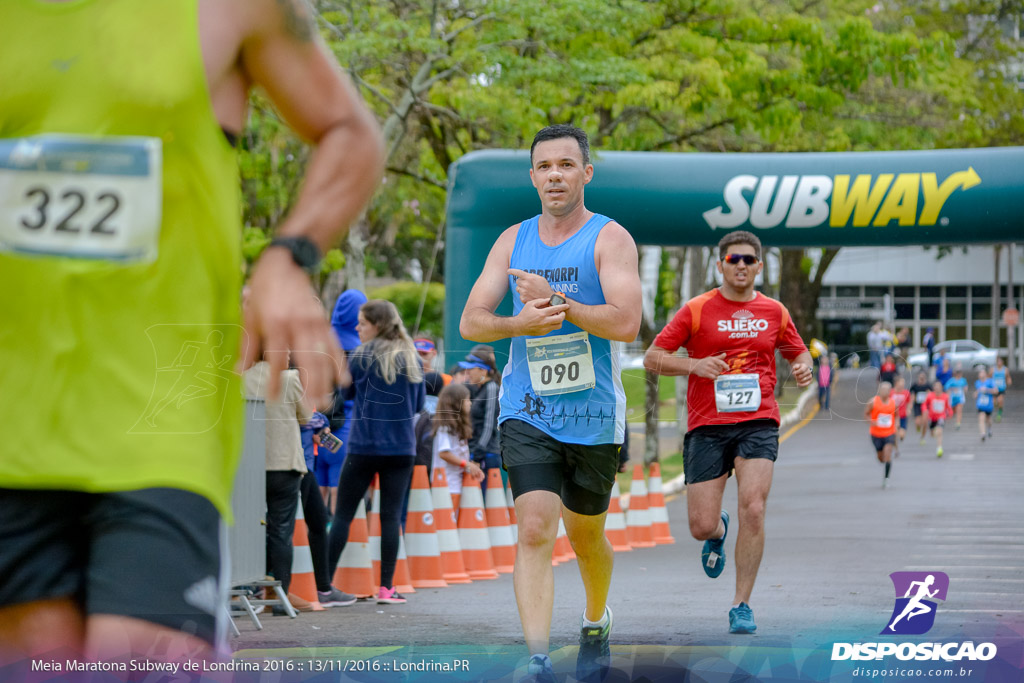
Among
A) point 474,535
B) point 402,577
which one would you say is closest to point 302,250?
point 402,577

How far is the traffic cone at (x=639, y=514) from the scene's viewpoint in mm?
11961

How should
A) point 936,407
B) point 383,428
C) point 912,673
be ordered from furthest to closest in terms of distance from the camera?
point 936,407, point 383,428, point 912,673

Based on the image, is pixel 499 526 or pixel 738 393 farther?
pixel 499 526

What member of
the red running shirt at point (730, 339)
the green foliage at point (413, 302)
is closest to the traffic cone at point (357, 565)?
the red running shirt at point (730, 339)

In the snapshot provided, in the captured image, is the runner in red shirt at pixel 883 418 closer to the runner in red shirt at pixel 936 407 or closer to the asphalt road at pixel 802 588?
the asphalt road at pixel 802 588

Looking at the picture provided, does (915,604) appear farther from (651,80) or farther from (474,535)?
(651,80)

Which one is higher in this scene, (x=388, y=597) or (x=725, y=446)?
(x=725, y=446)

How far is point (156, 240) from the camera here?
1948mm

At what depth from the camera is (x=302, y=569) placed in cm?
800

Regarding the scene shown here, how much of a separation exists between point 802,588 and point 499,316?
4.19 meters

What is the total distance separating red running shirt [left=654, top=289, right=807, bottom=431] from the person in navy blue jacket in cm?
194

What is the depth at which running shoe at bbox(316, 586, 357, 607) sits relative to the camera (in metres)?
8.19

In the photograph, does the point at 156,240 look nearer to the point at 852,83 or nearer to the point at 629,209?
the point at 629,209

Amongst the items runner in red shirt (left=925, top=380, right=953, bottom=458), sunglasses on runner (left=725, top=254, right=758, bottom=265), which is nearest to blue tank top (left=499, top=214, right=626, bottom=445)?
sunglasses on runner (left=725, top=254, right=758, bottom=265)
